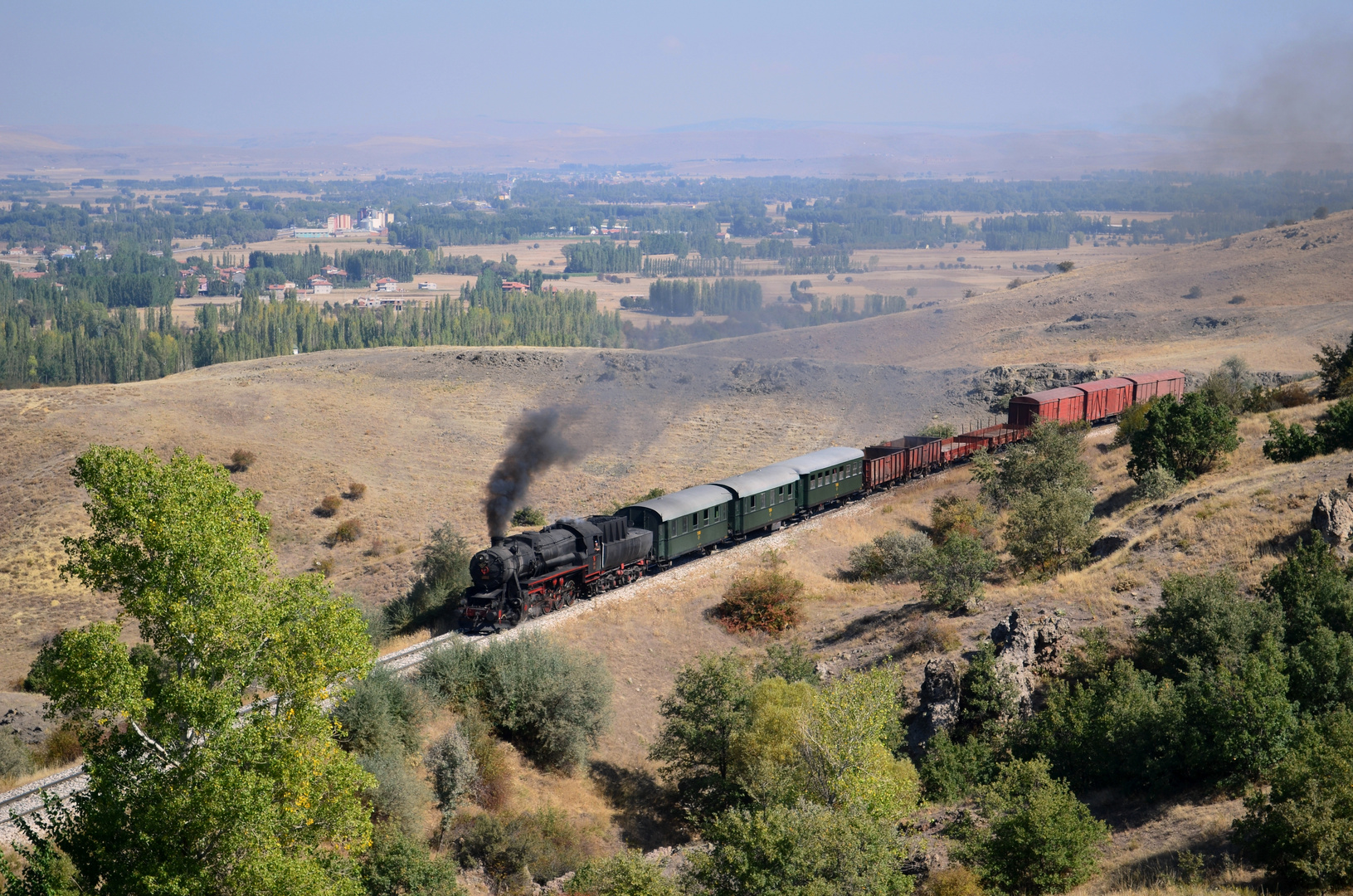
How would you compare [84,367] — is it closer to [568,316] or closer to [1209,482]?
[568,316]

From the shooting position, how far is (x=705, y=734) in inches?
1120

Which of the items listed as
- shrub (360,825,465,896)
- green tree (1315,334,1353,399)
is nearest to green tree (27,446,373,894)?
shrub (360,825,465,896)

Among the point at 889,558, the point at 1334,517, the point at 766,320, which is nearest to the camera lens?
the point at 1334,517

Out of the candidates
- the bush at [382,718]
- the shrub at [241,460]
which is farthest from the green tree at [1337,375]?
the shrub at [241,460]

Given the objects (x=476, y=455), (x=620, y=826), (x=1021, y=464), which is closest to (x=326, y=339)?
(x=476, y=455)

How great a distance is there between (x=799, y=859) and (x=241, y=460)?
198 ft

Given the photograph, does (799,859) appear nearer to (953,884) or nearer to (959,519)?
(953,884)

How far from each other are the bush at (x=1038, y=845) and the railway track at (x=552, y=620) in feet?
47.9

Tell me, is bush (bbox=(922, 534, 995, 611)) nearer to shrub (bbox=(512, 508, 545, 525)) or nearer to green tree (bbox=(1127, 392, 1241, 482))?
green tree (bbox=(1127, 392, 1241, 482))

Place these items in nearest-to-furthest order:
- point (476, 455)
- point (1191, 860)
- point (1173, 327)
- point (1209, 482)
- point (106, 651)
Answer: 1. point (106, 651)
2. point (1191, 860)
3. point (1209, 482)
4. point (476, 455)
5. point (1173, 327)

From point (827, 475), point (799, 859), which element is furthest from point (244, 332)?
point (799, 859)

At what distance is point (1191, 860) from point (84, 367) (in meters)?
146

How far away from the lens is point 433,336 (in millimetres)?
155750

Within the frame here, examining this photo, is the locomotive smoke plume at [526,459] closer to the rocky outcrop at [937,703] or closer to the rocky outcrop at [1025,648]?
the rocky outcrop at [937,703]
